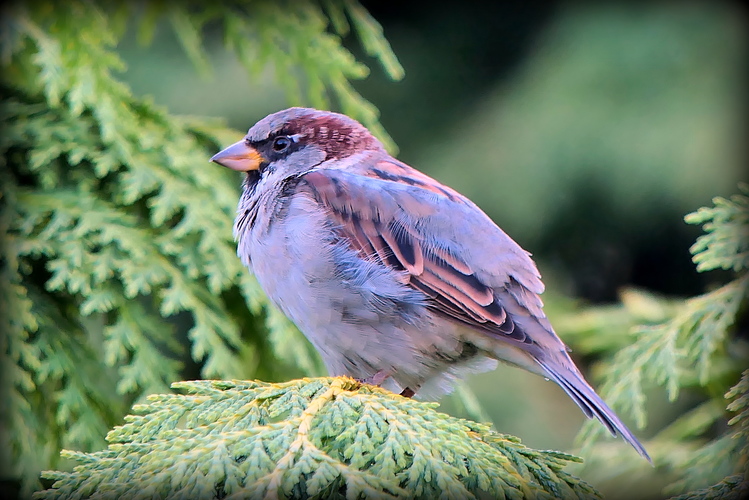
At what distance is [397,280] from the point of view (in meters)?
2.10

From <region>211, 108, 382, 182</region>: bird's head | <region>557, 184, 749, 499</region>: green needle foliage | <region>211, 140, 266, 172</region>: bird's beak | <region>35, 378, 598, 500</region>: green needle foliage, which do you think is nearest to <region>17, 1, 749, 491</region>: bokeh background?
<region>557, 184, 749, 499</region>: green needle foliage

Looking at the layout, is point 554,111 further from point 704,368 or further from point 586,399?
point 586,399

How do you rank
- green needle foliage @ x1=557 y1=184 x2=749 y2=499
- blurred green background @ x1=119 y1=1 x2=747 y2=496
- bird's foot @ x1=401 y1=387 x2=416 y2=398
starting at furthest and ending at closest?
blurred green background @ x1=119 y1=1 x2=747 y2=496, bird's foot @ x1=401 y1=387 x2=416 y2=398, green needle foliage @ x1=557 y1=184 x2=749 y2=499

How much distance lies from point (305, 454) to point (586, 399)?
2.68ft

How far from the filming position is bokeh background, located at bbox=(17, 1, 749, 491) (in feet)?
14.5

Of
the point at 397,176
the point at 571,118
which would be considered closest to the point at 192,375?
the point at 397,176

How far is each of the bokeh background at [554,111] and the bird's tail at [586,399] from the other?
6.69 feet

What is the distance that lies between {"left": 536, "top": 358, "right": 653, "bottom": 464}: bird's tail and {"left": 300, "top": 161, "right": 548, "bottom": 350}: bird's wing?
8cm

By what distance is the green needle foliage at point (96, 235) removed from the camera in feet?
6.79

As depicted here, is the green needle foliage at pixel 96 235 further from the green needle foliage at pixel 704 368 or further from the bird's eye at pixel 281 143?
the green needle foliage at pixel 704 368

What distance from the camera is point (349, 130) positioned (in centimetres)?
251

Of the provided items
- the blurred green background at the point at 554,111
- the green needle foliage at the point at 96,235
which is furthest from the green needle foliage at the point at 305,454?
the blurred green background at the point at 554,111

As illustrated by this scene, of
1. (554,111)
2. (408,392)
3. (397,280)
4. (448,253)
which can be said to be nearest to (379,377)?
(408,392)

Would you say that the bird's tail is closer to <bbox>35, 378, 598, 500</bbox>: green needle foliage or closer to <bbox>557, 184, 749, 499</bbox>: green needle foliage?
<bbox>557, 184, 749, 499</bbox>: green needle foliage
